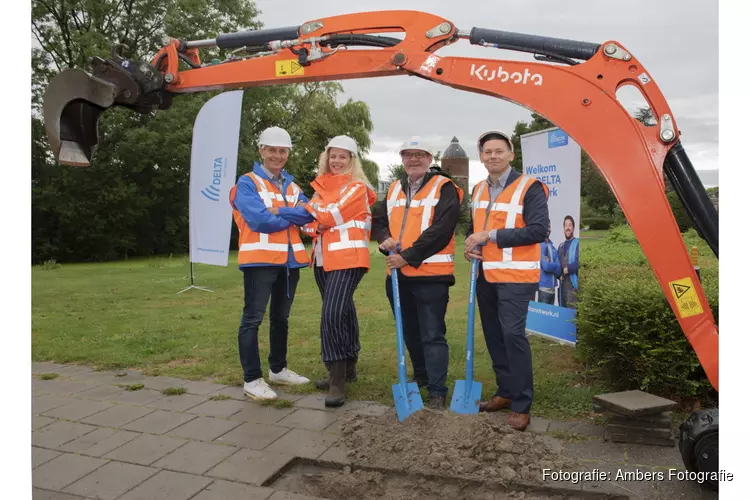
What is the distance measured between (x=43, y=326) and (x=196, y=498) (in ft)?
16.5

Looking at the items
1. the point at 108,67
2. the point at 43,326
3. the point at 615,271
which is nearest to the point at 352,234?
the point at 108,67

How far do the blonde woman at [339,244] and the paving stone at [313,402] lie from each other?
6cm

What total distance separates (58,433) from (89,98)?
197 cm

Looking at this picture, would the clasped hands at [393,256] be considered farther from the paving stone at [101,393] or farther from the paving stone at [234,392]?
the paving stone at [101,393]

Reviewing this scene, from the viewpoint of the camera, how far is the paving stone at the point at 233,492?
2666mm

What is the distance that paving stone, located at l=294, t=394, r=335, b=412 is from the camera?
152 inches

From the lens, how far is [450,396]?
3.99 metres

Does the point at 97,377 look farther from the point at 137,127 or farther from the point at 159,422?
the point at 137,127

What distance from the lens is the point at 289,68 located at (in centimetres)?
316

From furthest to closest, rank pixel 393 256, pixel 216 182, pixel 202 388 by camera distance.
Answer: pixel 216 182 → pixel 202 388 → pixel 393 256

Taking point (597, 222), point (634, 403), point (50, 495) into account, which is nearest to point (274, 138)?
point (50, 495)

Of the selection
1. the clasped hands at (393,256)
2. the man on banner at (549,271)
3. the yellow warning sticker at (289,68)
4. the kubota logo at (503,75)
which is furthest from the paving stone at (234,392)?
the man on banner at (549,271)

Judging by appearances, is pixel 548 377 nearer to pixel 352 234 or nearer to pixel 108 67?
pixel 352 234

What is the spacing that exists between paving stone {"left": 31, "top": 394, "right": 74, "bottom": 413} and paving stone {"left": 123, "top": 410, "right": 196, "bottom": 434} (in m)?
0.74
